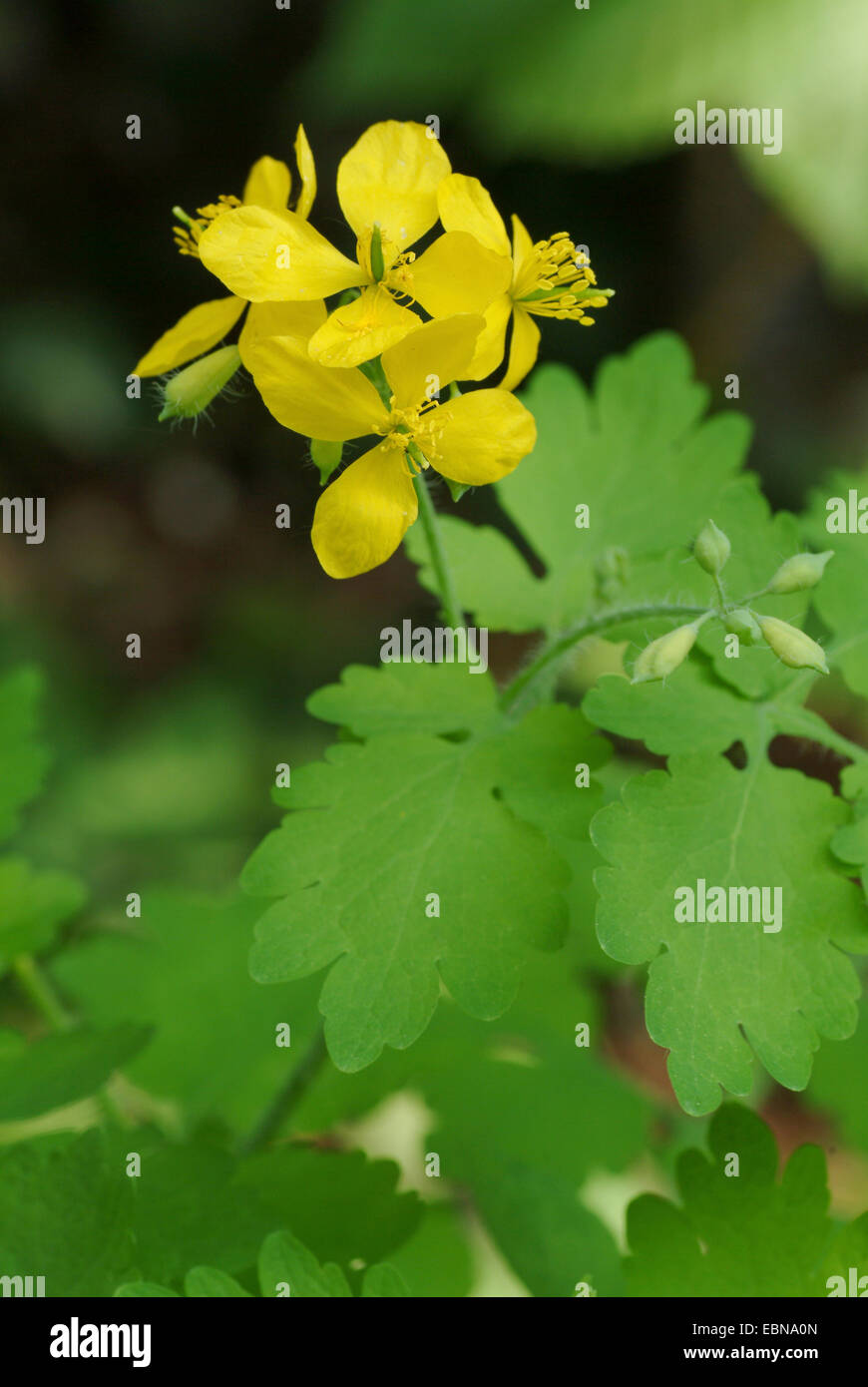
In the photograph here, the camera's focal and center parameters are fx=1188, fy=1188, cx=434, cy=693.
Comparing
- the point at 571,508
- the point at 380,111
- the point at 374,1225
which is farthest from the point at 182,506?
the point at 374,1225

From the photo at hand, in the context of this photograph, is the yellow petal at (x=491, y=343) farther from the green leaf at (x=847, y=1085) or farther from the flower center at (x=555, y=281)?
the green leaf at (x=847, y=1085)

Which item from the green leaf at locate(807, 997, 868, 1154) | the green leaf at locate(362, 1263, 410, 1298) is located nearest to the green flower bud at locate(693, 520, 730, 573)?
the green leaf at locate(362, 1263, 410, 1298)

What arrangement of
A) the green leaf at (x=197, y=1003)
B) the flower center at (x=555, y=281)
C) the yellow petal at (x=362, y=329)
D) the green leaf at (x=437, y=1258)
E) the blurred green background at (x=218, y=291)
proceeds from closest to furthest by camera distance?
the yellow petal at (x=362, y=329), the flower center at (x=555, y=281), the green leaf at (x=437, y=1258), the green leaf at (x=197, y=1003), the blurred green background at (x=218, y=291)

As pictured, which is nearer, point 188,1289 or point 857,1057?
point 188,1289

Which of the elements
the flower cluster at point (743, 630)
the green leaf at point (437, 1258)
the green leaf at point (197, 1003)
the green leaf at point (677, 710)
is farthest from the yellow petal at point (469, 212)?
the green leaf at point (437, 1258)

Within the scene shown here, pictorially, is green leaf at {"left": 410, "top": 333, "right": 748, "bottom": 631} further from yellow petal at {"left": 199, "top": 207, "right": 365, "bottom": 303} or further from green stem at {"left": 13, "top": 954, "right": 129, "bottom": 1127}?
green stem at {"left": 13, "top": 954, "right": 129, "bottom": 1127}

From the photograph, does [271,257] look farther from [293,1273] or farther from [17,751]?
[293,1273]
